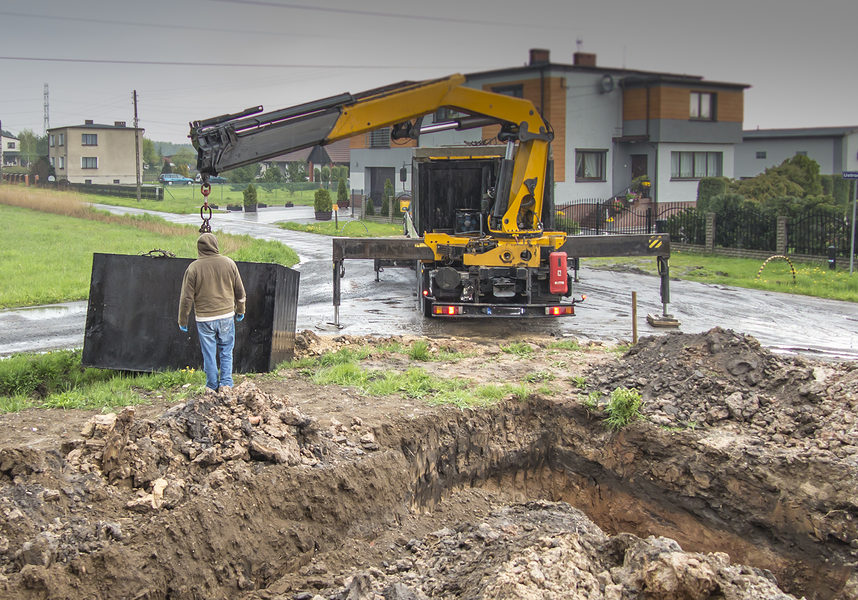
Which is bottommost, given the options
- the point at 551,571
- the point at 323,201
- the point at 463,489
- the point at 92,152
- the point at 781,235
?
the point at 463,489

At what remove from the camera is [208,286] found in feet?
26.6

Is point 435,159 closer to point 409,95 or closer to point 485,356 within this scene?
point 409,95

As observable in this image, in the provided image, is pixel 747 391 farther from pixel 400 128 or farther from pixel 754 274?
pixel 754 274

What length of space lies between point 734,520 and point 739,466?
20.1 inches

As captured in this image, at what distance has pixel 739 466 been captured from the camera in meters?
7.55

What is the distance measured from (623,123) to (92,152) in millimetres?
55147

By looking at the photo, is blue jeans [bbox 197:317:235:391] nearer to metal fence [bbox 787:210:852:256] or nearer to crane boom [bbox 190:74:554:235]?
crane boom [bbox 190:74:554:235]

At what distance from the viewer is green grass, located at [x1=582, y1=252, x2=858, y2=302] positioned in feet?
62.2

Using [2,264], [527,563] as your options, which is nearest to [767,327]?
[527,563]

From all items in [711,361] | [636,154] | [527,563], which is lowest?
[527,563]

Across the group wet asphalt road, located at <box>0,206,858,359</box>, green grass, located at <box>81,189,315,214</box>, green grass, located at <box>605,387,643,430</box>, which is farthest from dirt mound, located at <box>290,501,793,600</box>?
green grass, located at <box>81,189,315,214</box>

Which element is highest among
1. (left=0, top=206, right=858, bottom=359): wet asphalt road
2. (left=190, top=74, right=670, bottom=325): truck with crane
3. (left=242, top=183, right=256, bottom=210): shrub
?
(left=242, top=183, right=256, bottom=210): shrub

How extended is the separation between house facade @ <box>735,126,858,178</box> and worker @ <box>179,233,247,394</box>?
42455 mm

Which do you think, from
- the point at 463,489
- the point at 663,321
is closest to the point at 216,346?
the point at 463,489
